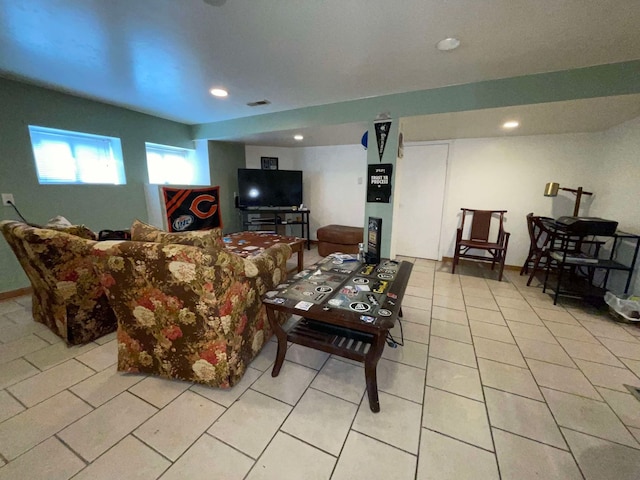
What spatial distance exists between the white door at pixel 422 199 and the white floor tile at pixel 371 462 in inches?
118

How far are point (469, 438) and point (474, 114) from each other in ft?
9.09

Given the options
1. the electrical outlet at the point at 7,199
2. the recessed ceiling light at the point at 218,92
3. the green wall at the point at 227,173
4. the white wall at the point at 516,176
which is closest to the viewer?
the electrical outlet at the point at 7,199

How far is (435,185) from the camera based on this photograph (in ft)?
13.2

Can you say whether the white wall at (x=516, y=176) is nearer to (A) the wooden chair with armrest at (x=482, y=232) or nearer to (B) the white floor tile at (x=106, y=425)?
(A) the wooden chair with armrest at (x=482, y=232)

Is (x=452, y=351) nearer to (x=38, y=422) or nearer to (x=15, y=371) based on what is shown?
(x=38, y=422)

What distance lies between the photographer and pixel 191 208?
13.0ft

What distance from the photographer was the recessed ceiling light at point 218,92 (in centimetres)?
258

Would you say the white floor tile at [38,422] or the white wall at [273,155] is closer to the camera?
the white floor tile at [38,422]

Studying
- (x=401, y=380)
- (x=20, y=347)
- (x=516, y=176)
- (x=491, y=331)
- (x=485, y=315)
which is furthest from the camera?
(x=516, y=176)

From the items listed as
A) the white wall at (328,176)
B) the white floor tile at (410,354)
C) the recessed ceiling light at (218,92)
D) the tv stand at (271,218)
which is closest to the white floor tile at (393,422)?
the white floor tile at (410,354)

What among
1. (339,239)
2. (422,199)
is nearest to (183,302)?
(339,239)

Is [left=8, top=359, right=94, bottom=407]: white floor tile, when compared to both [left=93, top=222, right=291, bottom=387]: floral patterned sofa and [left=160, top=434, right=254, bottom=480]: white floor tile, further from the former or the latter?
[left=160, top=434, right=254, bottom=480]: white floor tile

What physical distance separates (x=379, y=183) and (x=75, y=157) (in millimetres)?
3710

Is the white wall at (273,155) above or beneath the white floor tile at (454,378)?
above
